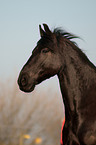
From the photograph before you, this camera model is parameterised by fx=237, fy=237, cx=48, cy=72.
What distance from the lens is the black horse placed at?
151 inches

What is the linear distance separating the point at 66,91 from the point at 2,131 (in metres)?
14.4

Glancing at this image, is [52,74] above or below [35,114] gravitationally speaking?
above

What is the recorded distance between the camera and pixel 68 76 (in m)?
4.04

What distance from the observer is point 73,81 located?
13.2 ft

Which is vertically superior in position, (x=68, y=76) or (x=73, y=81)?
(x=68, y=76)

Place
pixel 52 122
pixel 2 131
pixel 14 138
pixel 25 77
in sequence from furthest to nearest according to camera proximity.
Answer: pixel 52 122 → pixel 2 131 → pixel 14 138 → pixel 25 77

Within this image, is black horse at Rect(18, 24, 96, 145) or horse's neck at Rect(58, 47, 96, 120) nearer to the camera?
black horse at Rect(18, 24, 96, 145)

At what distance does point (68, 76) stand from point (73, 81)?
12cm

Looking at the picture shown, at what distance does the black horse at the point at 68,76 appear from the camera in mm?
3846

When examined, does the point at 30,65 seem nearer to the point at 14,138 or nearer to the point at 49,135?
the point at 14,138

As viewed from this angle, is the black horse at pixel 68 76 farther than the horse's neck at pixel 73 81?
No

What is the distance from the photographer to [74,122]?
3.86 meters

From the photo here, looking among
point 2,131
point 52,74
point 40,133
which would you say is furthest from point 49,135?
point 52,74

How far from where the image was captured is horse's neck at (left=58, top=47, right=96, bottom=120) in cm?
399
